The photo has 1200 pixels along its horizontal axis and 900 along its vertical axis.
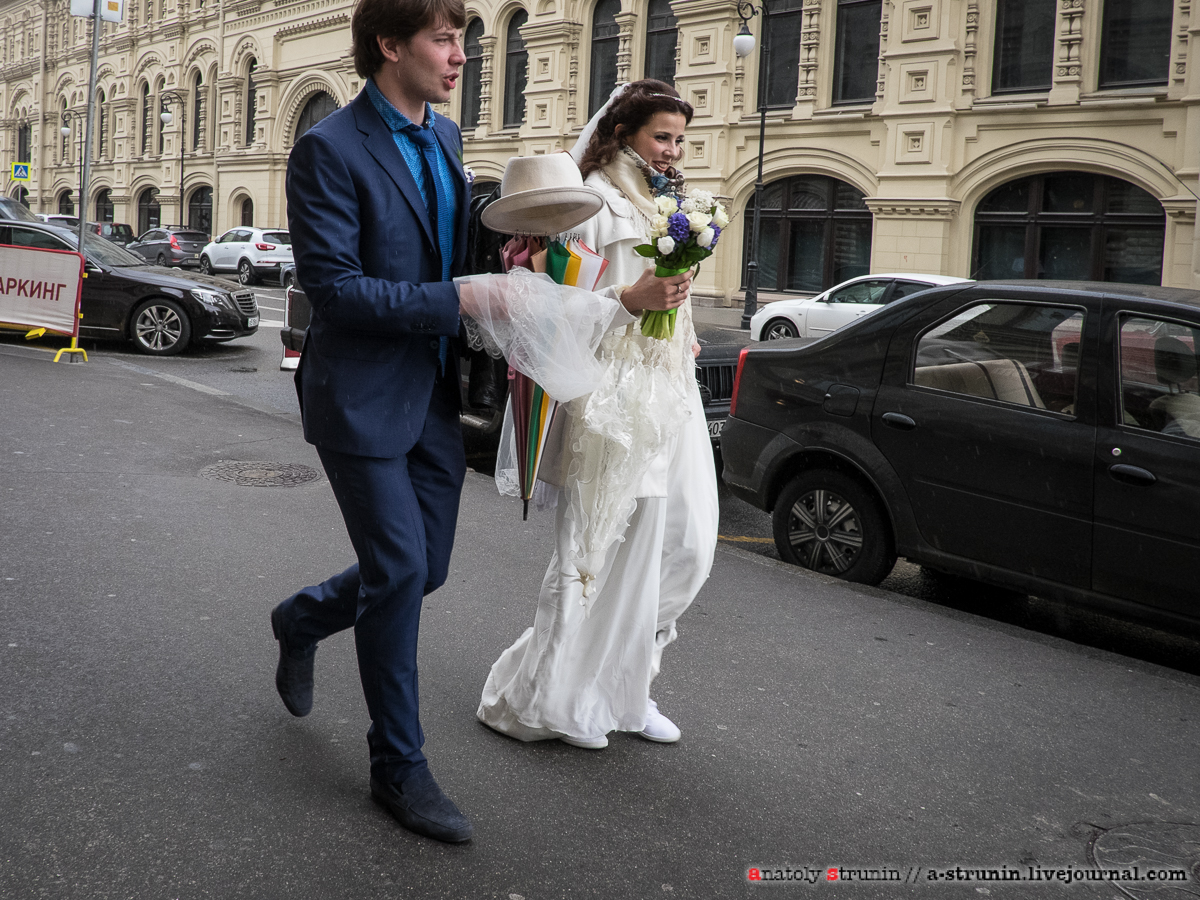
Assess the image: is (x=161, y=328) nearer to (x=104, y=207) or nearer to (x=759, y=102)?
(x=759, y=102)

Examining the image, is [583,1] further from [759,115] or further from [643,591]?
[643,591]

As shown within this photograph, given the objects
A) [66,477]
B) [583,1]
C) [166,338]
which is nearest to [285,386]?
[166,338]

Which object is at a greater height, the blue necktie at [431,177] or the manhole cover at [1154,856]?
the blue necktie at [431,177]

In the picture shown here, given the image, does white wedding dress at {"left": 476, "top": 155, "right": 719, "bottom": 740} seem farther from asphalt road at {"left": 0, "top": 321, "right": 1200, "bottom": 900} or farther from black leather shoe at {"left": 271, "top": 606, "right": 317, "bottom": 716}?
black leather shoe at {"left": 271, "top": 606, "right": 317, "bottom": 716}

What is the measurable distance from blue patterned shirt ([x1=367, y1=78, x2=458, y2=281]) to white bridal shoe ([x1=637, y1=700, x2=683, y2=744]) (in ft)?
4.92

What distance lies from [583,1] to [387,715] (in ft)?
101

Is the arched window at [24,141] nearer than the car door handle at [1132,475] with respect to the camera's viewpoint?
No

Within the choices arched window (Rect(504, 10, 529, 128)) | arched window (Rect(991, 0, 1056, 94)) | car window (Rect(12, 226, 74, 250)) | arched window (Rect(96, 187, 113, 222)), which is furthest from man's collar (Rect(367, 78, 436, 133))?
arched window (Rect(96, 187, 113, 222))

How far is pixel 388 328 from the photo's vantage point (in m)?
2.76

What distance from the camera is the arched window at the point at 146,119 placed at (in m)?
52.0

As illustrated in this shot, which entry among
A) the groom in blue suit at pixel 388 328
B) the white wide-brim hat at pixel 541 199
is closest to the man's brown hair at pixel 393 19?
the groom in blue suit at pixel 388 328

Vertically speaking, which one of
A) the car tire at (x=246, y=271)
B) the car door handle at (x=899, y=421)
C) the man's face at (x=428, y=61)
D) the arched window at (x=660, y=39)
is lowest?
the car door handle at (x=899, y=421)

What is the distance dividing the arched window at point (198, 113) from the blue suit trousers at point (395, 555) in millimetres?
49323

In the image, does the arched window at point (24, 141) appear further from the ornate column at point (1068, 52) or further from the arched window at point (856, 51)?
the ornate column at point (1068, 52)
